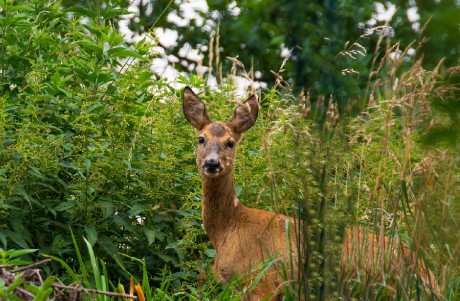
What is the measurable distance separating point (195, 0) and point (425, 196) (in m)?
9.08

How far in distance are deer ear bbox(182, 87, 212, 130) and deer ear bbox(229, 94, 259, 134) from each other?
0.69ft

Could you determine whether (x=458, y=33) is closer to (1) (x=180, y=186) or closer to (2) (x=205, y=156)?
(2) (x=205, y=156)

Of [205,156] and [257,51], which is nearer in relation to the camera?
[205,156]

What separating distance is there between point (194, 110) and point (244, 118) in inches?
14.8

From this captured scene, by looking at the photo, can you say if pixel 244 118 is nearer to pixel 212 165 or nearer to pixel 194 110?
pixel 194 110

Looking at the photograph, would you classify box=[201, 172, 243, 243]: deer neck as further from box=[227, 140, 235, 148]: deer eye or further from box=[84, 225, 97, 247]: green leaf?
box=[84, 225, 97, 247]: green leaf

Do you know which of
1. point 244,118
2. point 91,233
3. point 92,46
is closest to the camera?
point 91,233

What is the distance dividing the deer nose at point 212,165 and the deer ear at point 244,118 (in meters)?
0.54

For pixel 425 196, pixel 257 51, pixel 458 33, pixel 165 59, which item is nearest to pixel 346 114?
pixel 425 196

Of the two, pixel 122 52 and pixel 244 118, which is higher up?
pixel 122 52

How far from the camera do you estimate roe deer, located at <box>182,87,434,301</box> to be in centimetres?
532

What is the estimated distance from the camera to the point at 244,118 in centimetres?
619

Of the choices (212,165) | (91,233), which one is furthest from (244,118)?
(91,233)

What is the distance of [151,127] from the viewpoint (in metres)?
6.46
